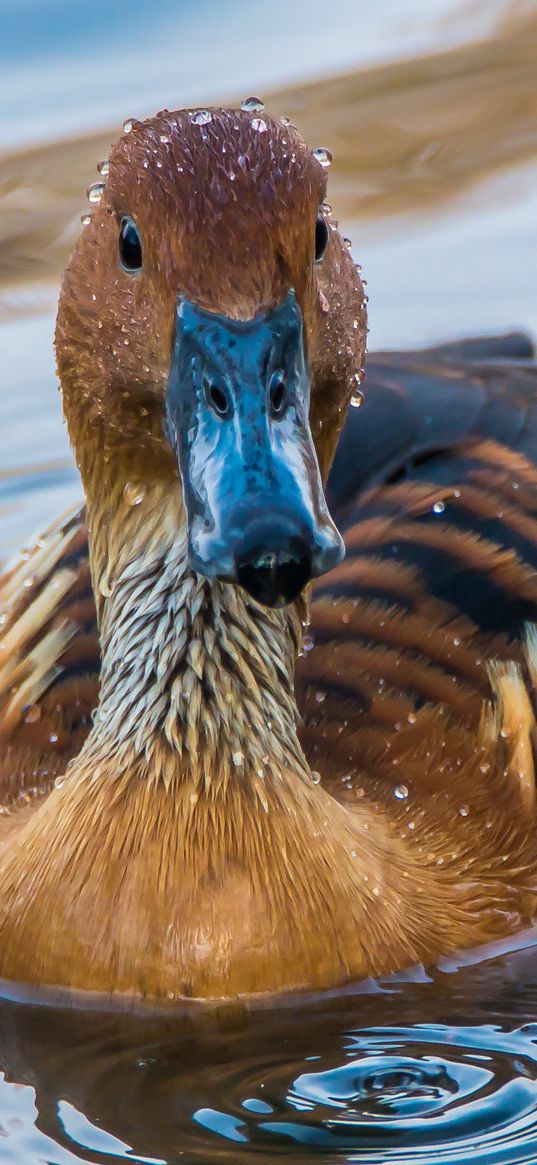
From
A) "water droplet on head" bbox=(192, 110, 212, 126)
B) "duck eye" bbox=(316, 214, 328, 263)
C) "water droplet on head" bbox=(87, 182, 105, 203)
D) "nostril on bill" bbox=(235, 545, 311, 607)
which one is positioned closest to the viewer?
"nostril on bill" bbox=(235, 545, 311, 607)

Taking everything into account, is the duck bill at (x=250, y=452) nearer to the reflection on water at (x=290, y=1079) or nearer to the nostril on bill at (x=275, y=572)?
the nostril on bill at (x=275, y=572)

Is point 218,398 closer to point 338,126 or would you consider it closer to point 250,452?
point 250,452

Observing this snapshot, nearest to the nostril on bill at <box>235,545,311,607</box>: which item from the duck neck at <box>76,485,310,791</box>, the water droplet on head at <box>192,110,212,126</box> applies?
the duck neck at <box>76,485,310,791</box>

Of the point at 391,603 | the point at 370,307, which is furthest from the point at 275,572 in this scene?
the point at 370,307

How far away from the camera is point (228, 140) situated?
4.23m

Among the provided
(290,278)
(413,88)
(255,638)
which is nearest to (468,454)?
(255,638)

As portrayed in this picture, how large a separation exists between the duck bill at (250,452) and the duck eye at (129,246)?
0.24 m

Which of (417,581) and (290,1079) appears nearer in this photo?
(290,1079)

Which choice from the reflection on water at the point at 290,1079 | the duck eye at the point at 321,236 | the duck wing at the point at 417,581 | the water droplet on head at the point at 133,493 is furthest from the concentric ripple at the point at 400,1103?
the duck eye at the point at 321,236

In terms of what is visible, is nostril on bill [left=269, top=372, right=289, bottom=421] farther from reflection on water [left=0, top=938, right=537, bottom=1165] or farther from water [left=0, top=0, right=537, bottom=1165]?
reflection on water [left=0, top=938, right=537, bottom=1165]

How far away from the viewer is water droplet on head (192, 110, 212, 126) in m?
4.29

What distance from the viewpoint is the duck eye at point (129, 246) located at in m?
4.38

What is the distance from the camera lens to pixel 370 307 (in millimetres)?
8148

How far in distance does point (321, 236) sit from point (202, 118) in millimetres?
343
